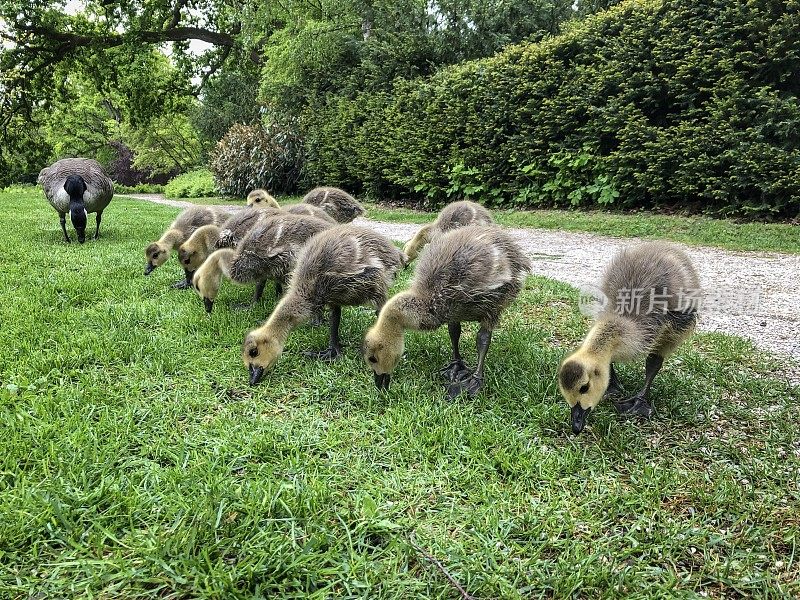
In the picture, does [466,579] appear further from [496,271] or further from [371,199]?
[371,199]

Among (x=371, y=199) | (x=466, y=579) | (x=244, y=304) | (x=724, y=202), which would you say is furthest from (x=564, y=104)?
(x=466, y=579)

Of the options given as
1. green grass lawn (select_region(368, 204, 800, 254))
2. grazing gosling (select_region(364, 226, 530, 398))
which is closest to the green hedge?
green grass lawn (select_region(368, 204, 800, 254))

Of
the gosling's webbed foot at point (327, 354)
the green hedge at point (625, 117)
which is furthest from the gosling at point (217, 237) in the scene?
the green hedge at point (625, 117)

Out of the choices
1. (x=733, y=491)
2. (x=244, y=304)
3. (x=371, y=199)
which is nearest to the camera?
(x=733, y=491)

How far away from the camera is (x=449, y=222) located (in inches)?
257

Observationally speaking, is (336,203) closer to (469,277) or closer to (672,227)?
(469,277)

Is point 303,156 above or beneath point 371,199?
above

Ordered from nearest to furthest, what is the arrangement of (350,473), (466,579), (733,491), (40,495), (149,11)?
(466,579) → (40,495) → (733,491) → (350,473) → (149,11)

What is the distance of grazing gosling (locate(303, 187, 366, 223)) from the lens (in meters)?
8.22

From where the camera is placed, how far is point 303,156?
21.6 meters

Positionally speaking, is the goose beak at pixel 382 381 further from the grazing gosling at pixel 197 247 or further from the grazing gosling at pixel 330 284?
the grazing gosling at pixel 197 247

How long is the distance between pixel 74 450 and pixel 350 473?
136 cm

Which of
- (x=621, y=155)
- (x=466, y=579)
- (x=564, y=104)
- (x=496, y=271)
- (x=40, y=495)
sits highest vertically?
(x=564, y=104)

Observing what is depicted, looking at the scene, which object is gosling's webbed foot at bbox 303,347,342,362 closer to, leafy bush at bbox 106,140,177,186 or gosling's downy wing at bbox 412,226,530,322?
gosling's downy wing at bbox 412,226,530,322
